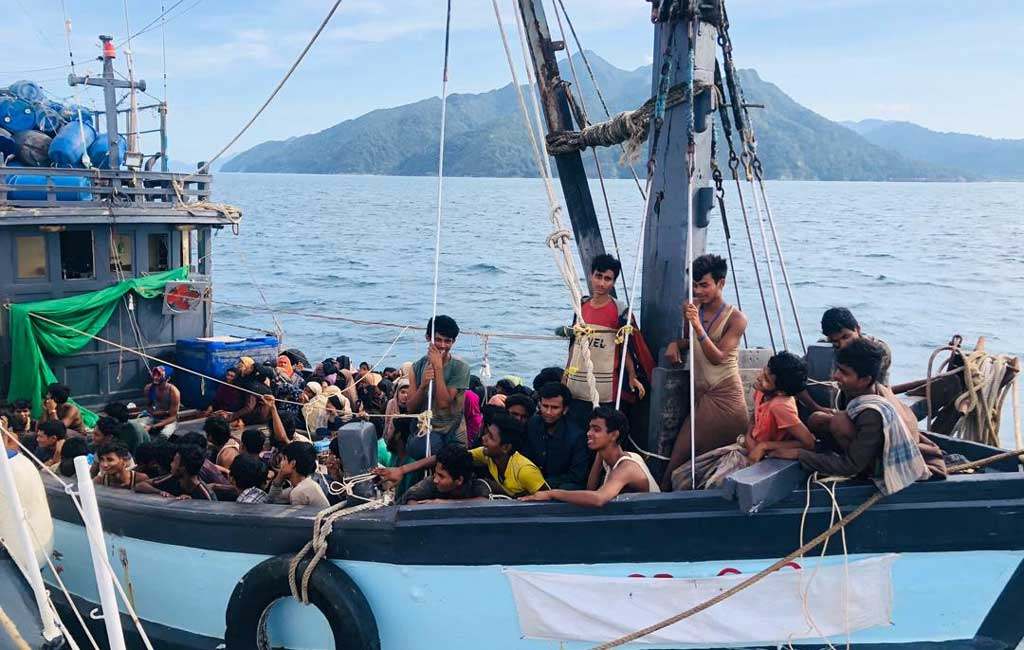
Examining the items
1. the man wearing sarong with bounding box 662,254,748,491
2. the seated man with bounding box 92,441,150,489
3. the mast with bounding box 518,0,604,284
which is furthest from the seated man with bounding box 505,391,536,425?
the seated man with bounding box 92,441,150,489

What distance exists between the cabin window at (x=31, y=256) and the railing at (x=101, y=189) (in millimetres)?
432

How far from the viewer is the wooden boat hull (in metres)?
4.60

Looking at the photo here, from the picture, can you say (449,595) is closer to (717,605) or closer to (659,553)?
(659,553)

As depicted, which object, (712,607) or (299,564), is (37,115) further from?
(712,607)

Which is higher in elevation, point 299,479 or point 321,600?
point 299,479

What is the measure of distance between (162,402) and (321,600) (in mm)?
6085

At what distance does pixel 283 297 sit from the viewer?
3509 centimetres

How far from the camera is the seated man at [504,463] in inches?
209

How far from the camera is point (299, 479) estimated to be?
5.68 m

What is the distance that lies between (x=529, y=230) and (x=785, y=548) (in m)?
59.2

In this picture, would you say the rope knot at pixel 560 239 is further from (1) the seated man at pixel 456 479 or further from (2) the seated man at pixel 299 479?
(2) the seated man at pixel 299 479

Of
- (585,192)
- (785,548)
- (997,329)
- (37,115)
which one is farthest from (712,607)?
(997,329)

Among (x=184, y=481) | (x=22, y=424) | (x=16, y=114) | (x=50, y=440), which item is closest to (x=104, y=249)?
(x=22, y=424)

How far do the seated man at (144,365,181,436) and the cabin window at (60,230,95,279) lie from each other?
5.29 feet
